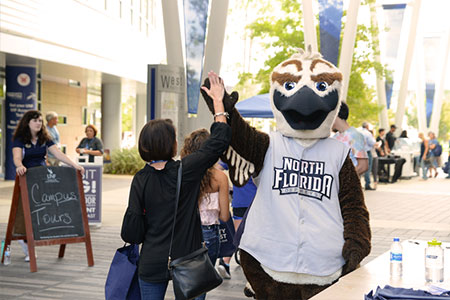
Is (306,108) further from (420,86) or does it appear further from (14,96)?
(420,86)

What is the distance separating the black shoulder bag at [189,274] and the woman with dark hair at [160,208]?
4 centimetres

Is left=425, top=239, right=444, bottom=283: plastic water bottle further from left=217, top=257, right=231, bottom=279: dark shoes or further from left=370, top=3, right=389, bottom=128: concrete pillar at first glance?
left=370, top=3, right=389, bottom=128: concrete pillar

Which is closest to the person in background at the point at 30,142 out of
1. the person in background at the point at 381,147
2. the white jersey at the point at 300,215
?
the white jersey at the point at 300,215

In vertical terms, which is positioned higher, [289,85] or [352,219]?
[289,85]

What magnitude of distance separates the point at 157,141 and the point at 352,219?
122 centimetres

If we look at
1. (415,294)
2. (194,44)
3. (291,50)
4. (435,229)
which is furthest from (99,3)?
(415,294)

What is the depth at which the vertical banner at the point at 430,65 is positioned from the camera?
127 feet

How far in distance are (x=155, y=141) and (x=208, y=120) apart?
7.00 metres

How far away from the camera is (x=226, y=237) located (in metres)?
5.86

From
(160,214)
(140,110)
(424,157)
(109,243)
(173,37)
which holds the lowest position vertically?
(109,243)

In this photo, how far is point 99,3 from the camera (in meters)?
22.5

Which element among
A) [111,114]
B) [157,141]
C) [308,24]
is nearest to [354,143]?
[157,141]

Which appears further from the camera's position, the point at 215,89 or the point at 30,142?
the point at 30,142

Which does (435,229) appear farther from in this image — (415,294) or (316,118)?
(415,294)
